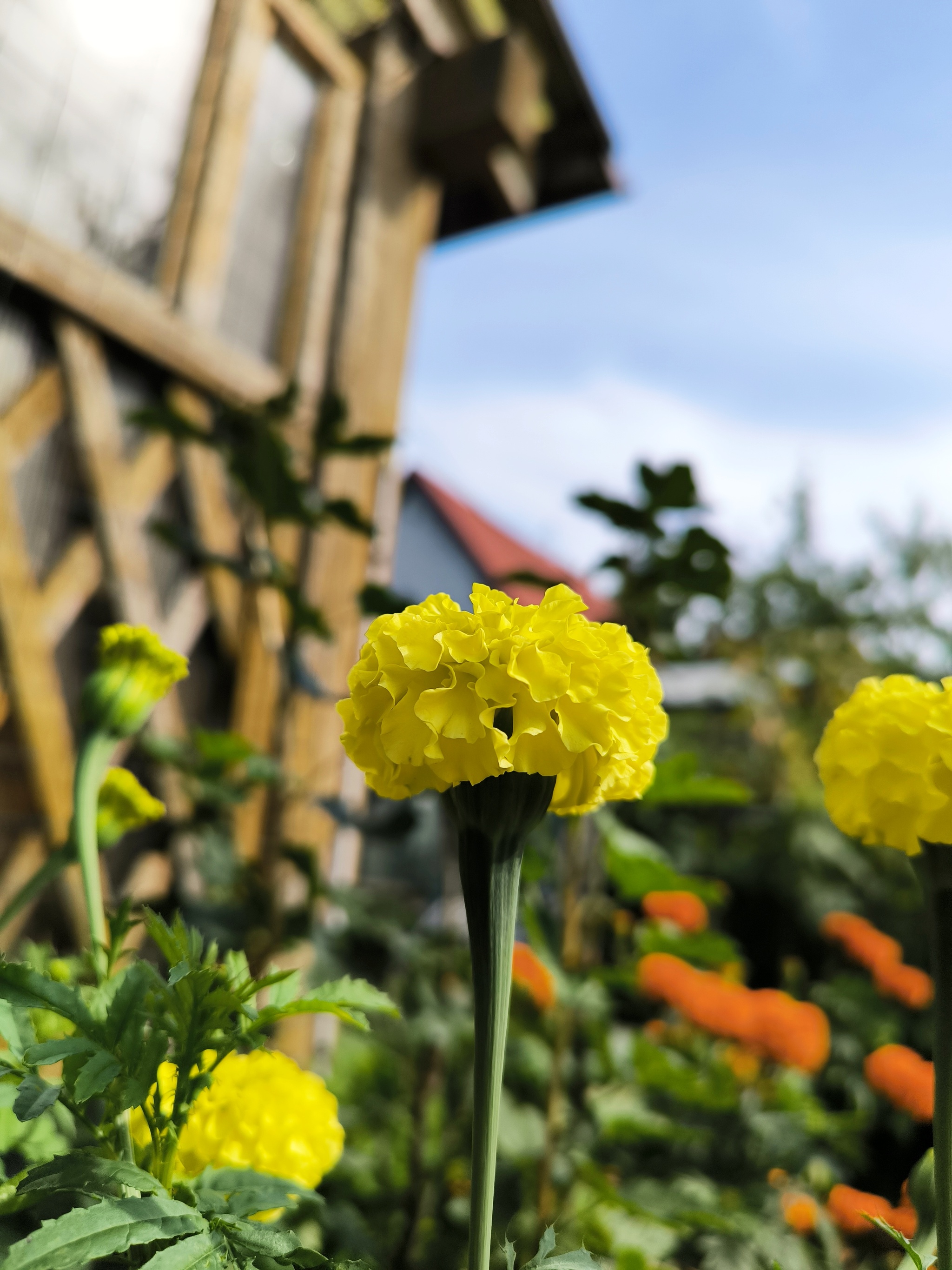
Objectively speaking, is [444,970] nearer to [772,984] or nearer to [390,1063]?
[390,1063]

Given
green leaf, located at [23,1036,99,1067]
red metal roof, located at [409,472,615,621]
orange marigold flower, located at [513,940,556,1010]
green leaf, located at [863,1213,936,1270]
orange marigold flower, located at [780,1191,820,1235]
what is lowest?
red metal roof, located at [409,472,615,621]

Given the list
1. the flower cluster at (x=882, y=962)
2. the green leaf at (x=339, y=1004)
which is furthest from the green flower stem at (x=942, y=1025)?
the flower cluster at (x=882, y=962)

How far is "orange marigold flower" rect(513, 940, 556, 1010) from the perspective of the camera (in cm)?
163

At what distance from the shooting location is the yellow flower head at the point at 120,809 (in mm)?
711

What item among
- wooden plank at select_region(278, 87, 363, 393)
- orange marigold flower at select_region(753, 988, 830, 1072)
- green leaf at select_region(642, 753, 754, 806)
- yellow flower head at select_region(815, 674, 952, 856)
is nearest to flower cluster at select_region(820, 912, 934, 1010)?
orange marigold flower at select_region(753, 988, 830, 1072)

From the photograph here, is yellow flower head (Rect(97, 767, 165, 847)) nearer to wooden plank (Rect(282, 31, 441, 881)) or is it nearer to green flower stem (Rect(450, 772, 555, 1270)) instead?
green flower stem (Rect(450, 772, 555, 1270))

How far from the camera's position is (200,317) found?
182 centimetres

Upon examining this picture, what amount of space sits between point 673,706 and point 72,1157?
6626mm

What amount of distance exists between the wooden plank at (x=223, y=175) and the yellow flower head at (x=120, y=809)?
1323mm

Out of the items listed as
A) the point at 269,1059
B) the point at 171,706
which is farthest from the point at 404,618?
the point at 171,706

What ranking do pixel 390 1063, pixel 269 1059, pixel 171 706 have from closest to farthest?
pixel 269 1059, pixel 171 706, pixel 390 1063

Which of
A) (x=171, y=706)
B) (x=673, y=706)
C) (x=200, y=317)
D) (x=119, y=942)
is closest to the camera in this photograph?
(x=119, y=942)

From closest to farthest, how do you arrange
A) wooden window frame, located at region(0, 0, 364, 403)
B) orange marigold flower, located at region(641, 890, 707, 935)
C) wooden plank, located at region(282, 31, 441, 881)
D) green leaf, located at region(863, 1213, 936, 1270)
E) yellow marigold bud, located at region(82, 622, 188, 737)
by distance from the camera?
green leaf, located at region(863, 1213, 936, 1270)
yellow marigold bud, located at region(82, 622, 188, 737)
wooden window frame, located at region(0, 0, 364, 403)
wooden plank, located at region(282, 31, 441, 881)
orange marigold flower, located at region(641, 890, 707, 935)

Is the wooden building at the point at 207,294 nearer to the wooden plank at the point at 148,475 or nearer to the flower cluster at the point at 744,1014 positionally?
the wooden plank at the point at 148,475
